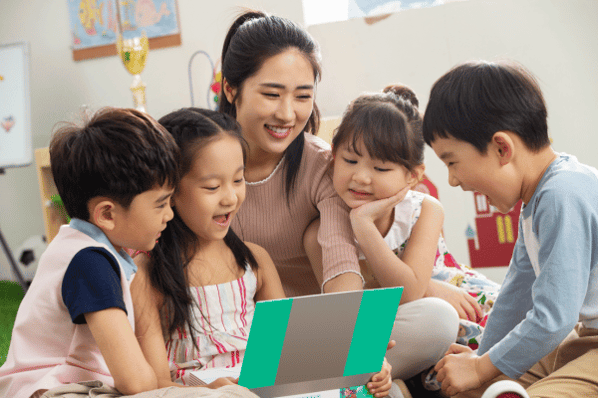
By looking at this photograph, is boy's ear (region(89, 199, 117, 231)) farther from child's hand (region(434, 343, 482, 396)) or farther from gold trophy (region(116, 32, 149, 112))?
gold trophy (region(116, 32, 149, 112))

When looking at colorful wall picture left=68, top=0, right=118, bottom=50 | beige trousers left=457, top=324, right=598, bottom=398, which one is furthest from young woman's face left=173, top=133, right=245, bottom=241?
colorful wall picture left=68, top=0, right=118, bottom=50

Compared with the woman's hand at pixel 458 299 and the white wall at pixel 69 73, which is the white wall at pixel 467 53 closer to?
A: the white wall at pixel 69 73

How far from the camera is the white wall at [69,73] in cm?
281

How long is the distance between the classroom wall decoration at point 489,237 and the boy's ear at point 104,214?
1.88 meters

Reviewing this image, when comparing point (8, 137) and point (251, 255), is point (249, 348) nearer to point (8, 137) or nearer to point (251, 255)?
point (251, 255)

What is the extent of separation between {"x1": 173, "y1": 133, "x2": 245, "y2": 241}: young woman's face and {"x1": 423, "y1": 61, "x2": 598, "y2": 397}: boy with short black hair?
35cm

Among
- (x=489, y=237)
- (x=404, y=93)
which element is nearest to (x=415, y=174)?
(x=404, y=93)

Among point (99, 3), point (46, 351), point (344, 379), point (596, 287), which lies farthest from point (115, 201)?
point (99, 3)

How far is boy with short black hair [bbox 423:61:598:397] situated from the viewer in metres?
0.83

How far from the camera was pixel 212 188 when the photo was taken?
3.27 feet

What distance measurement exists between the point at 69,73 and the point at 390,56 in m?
1.70

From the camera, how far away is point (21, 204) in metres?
3.16

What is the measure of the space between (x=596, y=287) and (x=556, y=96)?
5.77ft

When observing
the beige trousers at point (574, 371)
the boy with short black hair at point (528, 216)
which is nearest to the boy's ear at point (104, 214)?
the boy with short black hair at point (528, 216)
